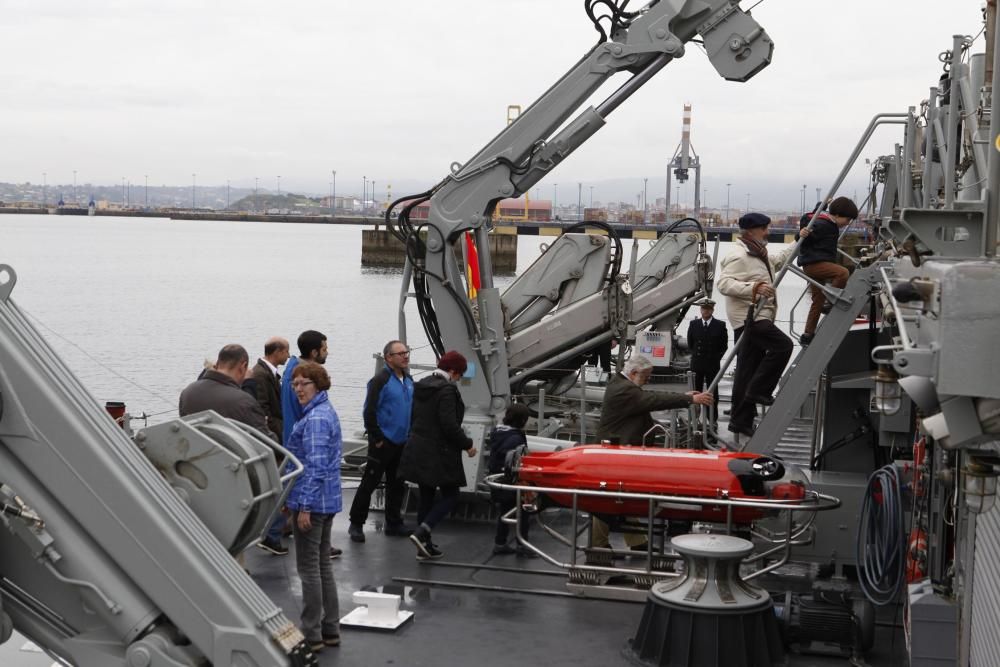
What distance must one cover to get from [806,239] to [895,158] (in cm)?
433

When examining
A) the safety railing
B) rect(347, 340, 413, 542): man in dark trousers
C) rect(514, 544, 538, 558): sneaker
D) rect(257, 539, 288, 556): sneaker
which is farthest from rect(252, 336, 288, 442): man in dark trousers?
the safety railing

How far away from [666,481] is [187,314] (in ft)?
177

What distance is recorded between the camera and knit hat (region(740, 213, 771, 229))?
10414mm

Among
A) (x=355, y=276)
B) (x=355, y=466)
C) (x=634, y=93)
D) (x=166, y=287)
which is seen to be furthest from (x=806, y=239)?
(x=355, y=276)

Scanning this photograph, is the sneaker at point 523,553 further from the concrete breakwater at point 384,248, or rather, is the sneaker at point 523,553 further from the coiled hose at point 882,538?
the concrete breakwater at point 384,248

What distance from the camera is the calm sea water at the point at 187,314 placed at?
116 feet

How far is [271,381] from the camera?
33.8 ft

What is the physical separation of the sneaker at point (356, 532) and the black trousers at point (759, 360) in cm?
335

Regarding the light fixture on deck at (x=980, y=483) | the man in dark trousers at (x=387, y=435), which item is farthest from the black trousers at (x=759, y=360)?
the light fixture on deck at (x=980, y=483)

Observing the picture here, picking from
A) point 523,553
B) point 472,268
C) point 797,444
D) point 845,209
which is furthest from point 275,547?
point 845,209

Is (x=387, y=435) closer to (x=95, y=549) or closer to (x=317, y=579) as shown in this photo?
(x=317, y=579)

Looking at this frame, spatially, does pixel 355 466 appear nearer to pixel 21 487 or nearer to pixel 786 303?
pixel 21 487

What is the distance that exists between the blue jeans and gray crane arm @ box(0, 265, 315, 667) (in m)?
2.48

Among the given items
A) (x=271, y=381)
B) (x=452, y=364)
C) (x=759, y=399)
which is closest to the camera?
(x=452, y=364)
